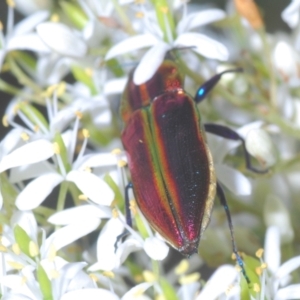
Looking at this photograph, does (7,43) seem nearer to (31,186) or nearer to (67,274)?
(31,186)

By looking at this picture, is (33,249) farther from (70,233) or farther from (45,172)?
(45,172)

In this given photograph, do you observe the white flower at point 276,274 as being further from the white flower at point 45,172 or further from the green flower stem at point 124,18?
the green flower stem at point 124,18

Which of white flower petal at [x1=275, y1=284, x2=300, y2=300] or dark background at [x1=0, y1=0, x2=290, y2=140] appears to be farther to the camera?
dark background at [x1=0, y1=0, x2=290, y2=140]

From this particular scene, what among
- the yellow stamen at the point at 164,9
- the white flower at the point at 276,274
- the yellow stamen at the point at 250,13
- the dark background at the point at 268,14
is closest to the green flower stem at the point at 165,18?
the yellow stamen at the point at 164,9

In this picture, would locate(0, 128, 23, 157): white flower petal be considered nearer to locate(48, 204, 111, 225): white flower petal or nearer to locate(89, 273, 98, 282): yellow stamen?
locate(48, 204, 111, 225): white flower petal

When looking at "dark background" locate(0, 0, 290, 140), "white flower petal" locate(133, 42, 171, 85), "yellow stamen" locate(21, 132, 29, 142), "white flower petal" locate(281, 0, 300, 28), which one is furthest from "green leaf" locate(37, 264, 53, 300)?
"dark background" locate(0, 0, 290, 140)

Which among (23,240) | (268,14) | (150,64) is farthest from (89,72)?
(268,14)
